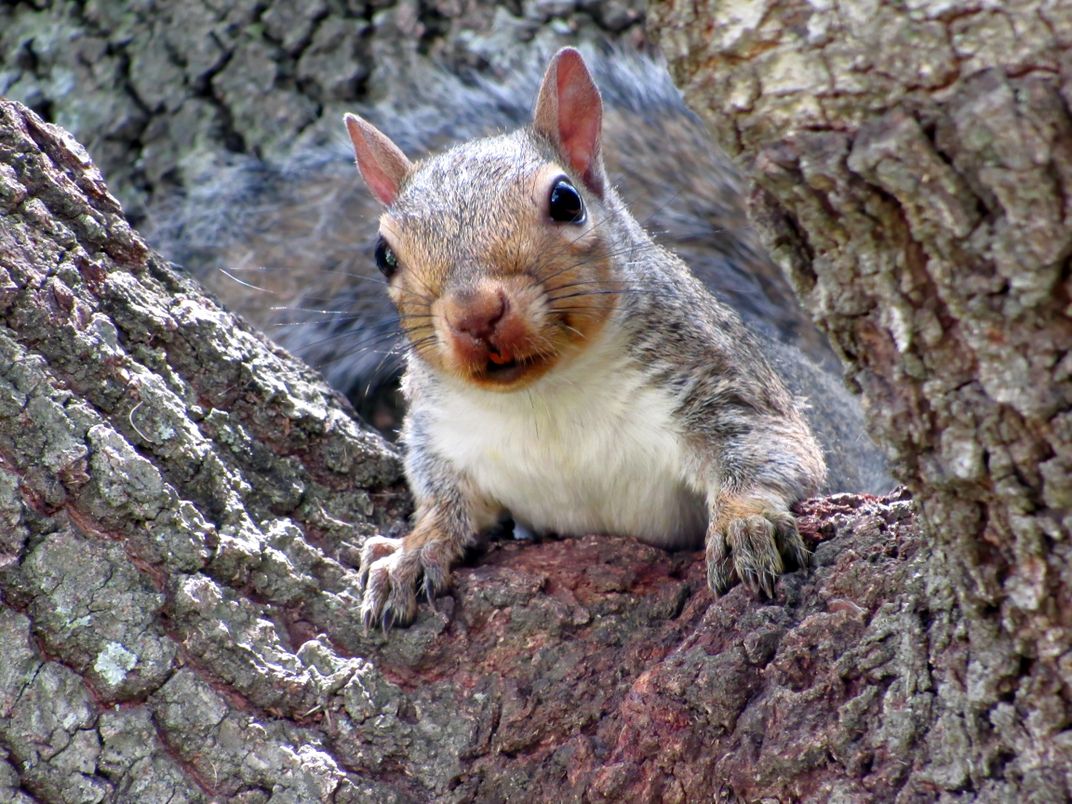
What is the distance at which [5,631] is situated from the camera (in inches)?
55.0

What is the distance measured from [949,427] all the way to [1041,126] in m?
0.26

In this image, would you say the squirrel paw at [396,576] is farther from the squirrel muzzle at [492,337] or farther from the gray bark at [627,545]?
the squirrel muzzle at [492,337]

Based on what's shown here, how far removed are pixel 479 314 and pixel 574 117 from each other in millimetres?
647

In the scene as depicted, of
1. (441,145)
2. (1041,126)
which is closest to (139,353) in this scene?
(1041,126)

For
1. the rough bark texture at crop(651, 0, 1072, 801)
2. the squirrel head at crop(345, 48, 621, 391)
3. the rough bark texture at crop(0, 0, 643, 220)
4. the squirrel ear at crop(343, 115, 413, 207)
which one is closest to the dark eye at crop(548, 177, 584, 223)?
the squirrel head at crop(345, 48, 621, 391)

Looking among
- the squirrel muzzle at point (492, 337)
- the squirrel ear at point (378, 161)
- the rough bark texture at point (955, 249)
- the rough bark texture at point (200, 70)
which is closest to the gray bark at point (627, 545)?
the rough bark texture at point (955, 249)

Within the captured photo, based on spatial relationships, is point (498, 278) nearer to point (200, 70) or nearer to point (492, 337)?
point (492, 337)

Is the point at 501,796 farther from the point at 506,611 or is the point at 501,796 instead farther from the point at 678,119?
the point at 678,119

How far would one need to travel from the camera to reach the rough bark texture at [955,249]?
904 mm

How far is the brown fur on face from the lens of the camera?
5.55 ft

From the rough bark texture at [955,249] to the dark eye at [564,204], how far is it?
0.86 m

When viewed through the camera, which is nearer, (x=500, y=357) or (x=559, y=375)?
(x=500, y=357)

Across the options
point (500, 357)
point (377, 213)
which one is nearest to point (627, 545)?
point (500, 357)

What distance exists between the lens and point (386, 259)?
199 cm
